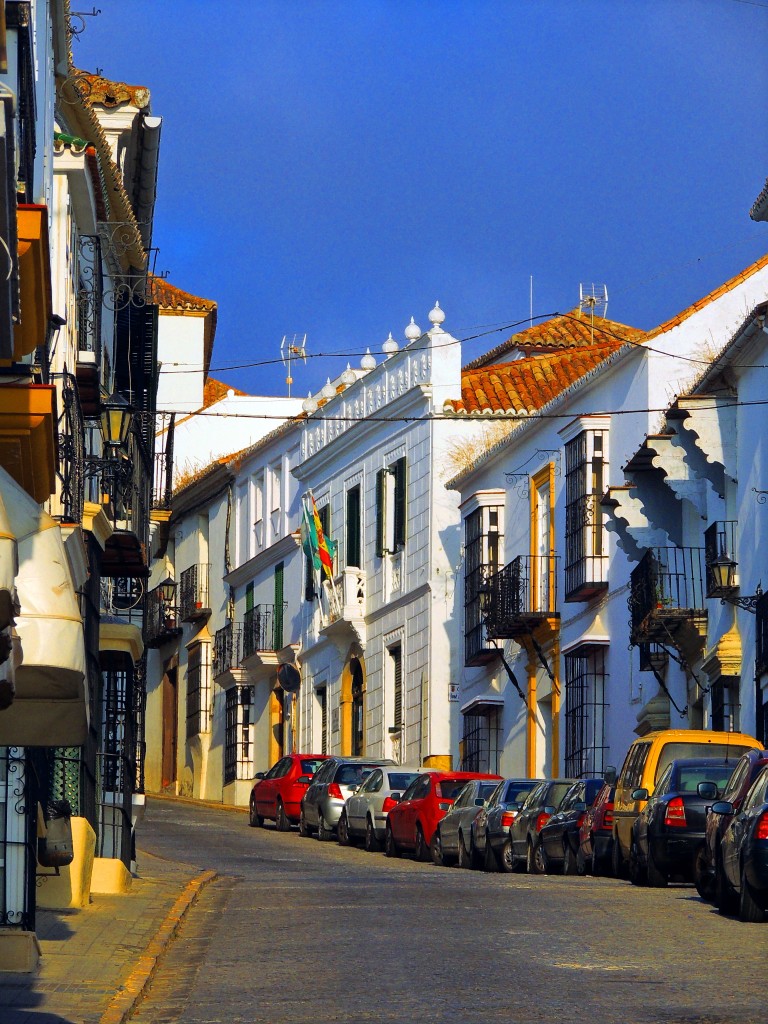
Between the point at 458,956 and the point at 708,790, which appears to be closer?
the point at 458,956

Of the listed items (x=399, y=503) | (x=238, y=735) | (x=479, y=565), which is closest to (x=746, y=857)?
(x=479, y=565)

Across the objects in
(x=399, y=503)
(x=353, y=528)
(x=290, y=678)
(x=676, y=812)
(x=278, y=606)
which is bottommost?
(x=676, y=812)

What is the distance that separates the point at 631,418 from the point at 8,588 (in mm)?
28889

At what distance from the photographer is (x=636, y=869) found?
22453mm

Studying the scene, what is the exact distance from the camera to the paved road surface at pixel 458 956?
39.7ft

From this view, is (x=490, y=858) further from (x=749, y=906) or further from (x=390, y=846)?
(x=749, y=906)

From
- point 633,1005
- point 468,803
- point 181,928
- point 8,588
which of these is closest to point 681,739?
point 468,803

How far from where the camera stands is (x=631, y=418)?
36.8m

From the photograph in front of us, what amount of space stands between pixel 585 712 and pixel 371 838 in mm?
6137

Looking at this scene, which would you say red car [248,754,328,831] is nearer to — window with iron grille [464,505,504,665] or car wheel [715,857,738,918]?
window with iron grille [464,505,504,665]

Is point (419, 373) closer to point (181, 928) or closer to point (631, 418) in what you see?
point (631, 418)

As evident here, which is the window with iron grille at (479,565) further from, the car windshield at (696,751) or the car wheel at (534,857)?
the car windshield at (696,751)

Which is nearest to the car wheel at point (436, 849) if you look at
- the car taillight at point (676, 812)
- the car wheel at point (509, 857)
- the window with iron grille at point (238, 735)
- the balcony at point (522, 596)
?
the car wheel at point (509, 857)

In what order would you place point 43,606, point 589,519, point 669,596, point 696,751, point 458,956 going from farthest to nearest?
1. point 589,519
2. point 669,596
3. point 696,751
4. point 458,956
5. point 43,606
